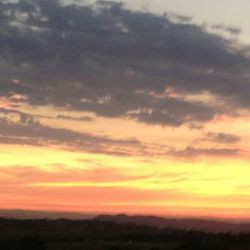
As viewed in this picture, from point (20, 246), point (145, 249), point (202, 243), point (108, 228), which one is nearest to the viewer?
point (20, 246)

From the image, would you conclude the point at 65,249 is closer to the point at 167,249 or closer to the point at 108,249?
the point at 108,249

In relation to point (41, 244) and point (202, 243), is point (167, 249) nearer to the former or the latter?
point (202, 243)

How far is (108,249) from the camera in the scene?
336ft

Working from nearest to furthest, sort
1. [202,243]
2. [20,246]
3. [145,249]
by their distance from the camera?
[20,246] < [202,243] < [145,249]

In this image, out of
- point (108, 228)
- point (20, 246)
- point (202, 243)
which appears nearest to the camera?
point (20, 246)

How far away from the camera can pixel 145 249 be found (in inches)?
4284

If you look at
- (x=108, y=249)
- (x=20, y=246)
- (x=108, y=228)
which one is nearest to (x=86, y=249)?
(x=108, y=249)

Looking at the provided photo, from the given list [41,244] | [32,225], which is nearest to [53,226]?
[32,225]

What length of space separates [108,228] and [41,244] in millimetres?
103961

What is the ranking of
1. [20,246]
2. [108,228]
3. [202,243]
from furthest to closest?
[108,228], [202,243], [20,246]

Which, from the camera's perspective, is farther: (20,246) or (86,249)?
(86,249)

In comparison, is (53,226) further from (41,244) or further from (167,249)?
(41,244)

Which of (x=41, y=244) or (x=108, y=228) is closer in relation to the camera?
(x=41, y=244)

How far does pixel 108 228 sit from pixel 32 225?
1964cm
